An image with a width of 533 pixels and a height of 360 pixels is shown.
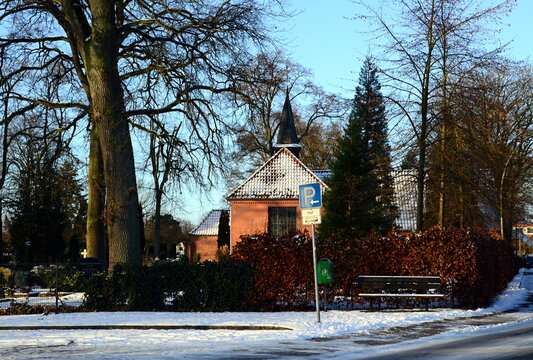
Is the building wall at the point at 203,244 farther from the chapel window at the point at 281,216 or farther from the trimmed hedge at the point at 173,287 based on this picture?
the trimmed hedge at the point at 173,287

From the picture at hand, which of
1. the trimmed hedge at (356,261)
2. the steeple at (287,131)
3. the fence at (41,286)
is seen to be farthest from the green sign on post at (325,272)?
the steeple at (287,131)

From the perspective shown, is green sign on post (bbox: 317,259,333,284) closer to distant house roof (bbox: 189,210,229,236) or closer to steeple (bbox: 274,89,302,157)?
steeple (bbox: 274,89,302,157)

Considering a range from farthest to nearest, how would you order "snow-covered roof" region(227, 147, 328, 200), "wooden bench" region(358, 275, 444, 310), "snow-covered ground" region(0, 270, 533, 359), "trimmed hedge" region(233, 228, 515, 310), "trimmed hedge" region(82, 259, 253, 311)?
"snow-covered roof" region(227, 147, 328, 200), "trimmed hedge" region(233, 228, 515, 310), "wooden bench" region(358, 275, 444, 310), "trimmed hedge" region(82, 259, 253, 311), "snow-covered ground" region(0, 270, 533, 359)

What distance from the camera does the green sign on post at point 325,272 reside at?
16.0 meters

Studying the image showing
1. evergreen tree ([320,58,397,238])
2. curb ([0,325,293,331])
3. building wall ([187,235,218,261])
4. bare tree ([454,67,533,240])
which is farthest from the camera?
building wall ([187,235,218,261])

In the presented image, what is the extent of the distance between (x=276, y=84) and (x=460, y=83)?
27.5 feet

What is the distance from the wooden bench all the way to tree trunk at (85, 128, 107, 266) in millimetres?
13232

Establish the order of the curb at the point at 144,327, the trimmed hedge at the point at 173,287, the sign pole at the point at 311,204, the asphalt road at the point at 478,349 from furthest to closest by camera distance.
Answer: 1. the trimmed hedge at the point at 173,287
2. the sign pole at the point at 311,204
3. the curb at the point at 144,327
4. the asphalt road at the point at 478,349

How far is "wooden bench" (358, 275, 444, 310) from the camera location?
17.6 meters

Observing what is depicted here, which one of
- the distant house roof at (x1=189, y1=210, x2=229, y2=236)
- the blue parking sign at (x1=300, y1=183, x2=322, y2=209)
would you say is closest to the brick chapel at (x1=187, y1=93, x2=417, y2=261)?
the distant house roof at (x1=189, y1=210, x2=229, y2=236)

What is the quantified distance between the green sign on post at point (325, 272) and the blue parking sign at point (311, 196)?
1.98m

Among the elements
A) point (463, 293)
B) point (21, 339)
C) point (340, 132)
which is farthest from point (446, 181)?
point (340, 132)

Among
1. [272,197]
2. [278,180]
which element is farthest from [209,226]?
[272,197]

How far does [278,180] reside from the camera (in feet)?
151
